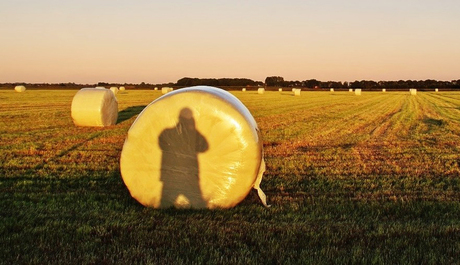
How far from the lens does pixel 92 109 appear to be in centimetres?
1656

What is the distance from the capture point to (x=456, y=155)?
10.5m

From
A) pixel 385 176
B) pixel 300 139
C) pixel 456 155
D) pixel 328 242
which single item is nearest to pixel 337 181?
pixel 385 176

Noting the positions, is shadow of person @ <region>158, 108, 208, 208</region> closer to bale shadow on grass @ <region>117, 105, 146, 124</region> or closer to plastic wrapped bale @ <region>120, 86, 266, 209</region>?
plastic wrapped bale @ <region>120, 86, 266, 209</region>

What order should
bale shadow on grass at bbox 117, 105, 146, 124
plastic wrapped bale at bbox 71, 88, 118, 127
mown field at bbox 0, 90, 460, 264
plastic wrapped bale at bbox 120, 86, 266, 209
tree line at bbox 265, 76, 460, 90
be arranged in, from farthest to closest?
1. tree line at bbox 265, 76, 460, 90
2. bale shadow on grass at bbox 117, 105, 146, 124
3. plastic wrapped bale at bbox 71, 88, 118, 127
4. plastic wrapped bale at bbox 120, 86, 266, 209
5. mown field at bbox 0, 90, 460, 264

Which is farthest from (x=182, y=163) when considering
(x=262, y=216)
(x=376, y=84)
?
(x=376, y=84)

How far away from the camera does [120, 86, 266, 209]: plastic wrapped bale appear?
5906mm

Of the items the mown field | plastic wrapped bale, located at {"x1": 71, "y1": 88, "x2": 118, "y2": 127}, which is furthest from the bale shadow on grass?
the mown field

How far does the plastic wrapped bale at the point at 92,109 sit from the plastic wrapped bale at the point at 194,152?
11098mm

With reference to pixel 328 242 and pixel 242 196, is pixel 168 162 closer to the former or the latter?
pixel 242 196

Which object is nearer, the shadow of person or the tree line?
the shadow of person

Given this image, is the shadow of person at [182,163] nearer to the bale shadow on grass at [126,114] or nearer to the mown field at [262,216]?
the mown field at [262,216]

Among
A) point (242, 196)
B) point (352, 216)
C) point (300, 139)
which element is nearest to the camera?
point (352, 216)

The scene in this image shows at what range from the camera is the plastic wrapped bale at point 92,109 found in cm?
1656

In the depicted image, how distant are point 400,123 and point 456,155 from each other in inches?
337
